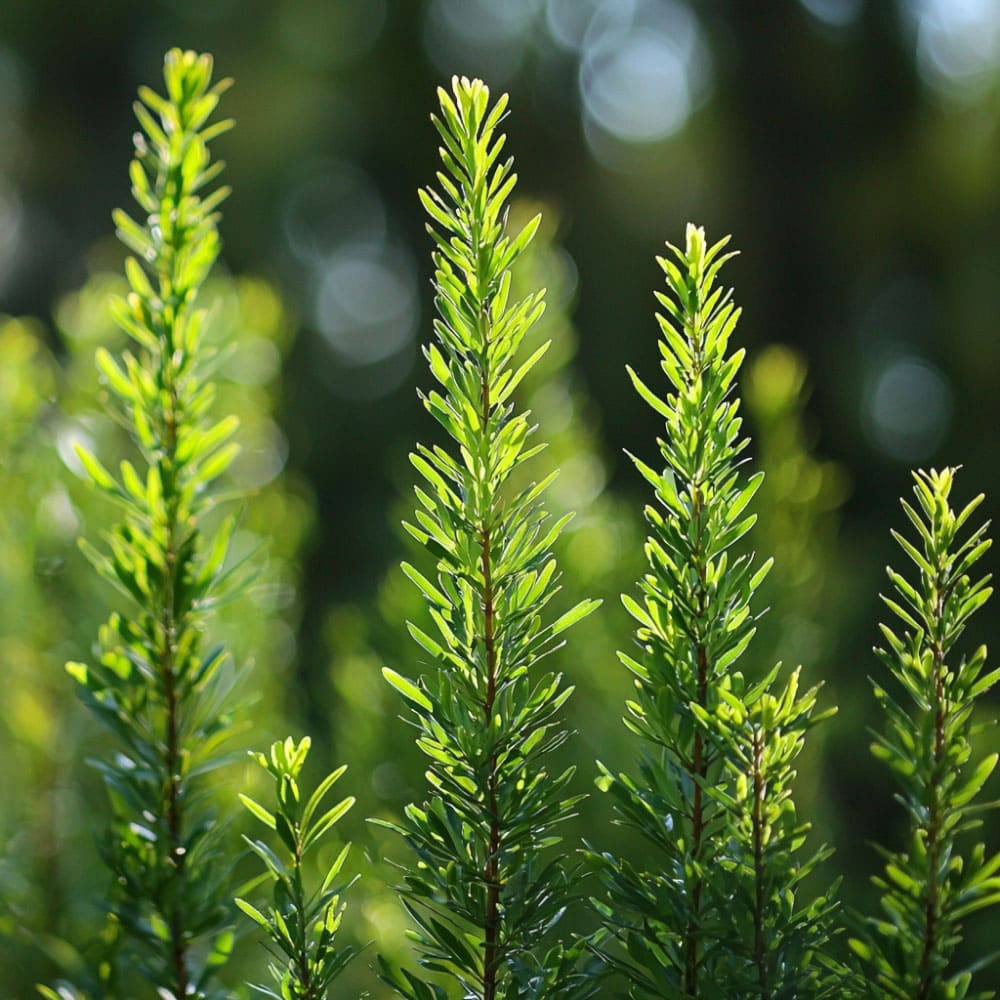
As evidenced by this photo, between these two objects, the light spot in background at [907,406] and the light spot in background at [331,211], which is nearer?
the light spot in background at [907,406]

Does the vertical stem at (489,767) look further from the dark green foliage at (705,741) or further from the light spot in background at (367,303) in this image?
the light spot in background at (367,303)

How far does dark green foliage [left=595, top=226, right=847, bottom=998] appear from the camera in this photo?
0.15 metres

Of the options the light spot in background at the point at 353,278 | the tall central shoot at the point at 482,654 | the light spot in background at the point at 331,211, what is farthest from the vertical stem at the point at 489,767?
the light spot in background at the point at 331,211

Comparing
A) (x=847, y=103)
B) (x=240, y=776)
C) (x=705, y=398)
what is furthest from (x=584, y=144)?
(x=705, y=398)

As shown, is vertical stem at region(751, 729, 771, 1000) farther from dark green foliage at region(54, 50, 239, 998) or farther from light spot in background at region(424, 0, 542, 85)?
light spot in background at region(424, 0, 542, 85)

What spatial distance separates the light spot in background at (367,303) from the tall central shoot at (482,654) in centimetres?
158

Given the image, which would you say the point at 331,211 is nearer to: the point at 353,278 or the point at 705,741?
the point at 353,278

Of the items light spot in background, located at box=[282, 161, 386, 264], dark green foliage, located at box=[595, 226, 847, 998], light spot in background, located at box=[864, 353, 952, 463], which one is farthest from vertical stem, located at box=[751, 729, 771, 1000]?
light spot in background, located at box=[282, 161, 386, 264]

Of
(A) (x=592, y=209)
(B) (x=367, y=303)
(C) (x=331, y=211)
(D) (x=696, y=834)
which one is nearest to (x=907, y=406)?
(A) (x=592, y=209)

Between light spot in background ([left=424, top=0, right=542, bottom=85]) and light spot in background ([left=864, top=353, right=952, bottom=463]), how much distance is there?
851 mm

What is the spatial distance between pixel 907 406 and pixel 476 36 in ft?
3.41

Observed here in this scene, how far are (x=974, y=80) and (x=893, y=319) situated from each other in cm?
34

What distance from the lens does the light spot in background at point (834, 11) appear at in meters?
1.54

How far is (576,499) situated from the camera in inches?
15.6
